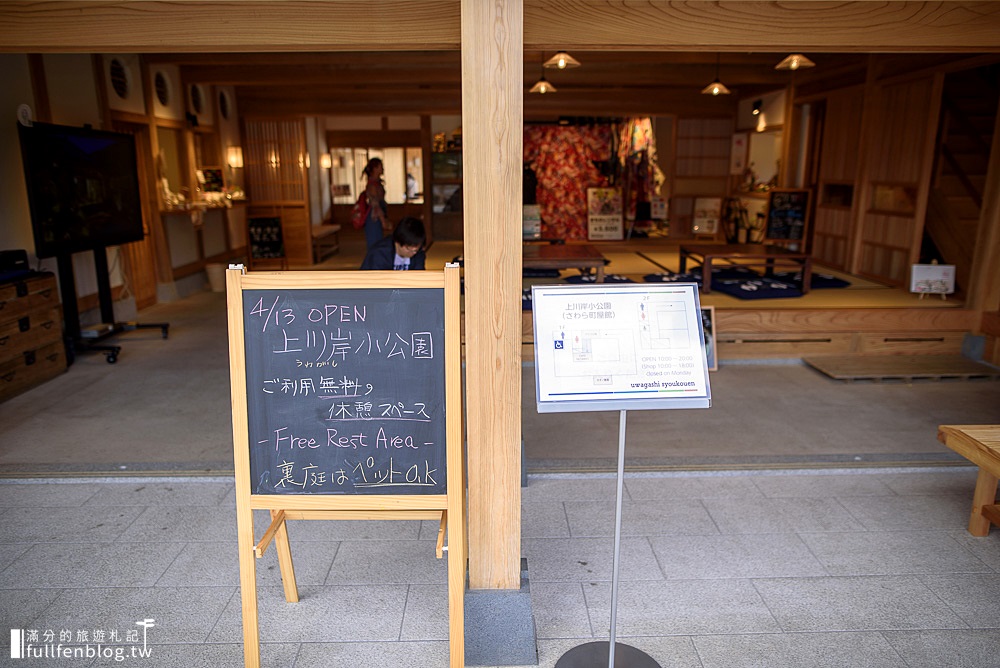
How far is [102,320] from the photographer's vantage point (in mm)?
6148

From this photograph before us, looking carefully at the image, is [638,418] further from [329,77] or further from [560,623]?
[329,77]

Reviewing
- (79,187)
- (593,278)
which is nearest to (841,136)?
(593,278)

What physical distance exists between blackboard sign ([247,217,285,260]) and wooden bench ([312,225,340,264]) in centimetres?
97

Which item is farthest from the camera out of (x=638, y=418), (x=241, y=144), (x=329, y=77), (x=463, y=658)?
(x=241, y=144)

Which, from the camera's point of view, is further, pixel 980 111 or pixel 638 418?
pixel 980 111

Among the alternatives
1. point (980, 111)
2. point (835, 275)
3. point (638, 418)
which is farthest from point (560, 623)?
point (980, 111)

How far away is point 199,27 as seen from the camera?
3004 mm

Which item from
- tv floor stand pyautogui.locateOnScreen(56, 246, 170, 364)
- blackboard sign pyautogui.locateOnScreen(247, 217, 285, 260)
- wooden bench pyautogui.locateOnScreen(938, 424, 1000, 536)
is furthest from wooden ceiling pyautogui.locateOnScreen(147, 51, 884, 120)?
wooden bench pyautogui.locateOnScreen(938, 424, 1000, 536)

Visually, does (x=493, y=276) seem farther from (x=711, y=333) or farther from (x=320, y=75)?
(x=320, y=75)

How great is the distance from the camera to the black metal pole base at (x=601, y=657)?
6.88 ft

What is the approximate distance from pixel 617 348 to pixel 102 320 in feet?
19.0

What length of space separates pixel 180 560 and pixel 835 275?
266 inches

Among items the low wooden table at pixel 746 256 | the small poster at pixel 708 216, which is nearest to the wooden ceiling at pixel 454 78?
the small poster at pixel 708 216

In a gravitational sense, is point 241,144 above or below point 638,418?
above
